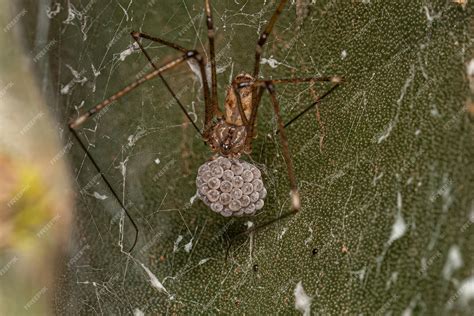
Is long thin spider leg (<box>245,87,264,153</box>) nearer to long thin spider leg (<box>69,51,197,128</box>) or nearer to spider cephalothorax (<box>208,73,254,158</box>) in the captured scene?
spider cephalothorax (<box>208,73,254,158</box>)

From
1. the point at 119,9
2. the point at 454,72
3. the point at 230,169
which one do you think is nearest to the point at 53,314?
the point at 230,169

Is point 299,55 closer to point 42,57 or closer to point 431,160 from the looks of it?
point 431,160

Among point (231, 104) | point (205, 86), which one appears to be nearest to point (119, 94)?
point (205, 86)

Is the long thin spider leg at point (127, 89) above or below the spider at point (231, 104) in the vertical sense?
above

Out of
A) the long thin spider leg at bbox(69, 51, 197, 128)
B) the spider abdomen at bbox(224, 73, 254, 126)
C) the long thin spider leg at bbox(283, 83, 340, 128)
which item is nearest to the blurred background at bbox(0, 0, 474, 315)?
the long thin spider leg at bbox(283, 83, 340, 128)

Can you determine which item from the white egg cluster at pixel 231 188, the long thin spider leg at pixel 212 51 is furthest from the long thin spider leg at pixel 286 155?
the long thin spider leg at pixel 212 51

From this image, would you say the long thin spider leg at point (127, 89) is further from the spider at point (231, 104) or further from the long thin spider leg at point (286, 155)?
the long thin spider leg at point (286, 155)

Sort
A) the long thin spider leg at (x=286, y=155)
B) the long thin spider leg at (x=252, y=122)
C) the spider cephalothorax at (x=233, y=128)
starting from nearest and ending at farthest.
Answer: the long thin spider leg at (x=286, y=155)
the long thin spider leg at (x=252, y=122)
the spider cephalothorax at (x=233, y=128)
